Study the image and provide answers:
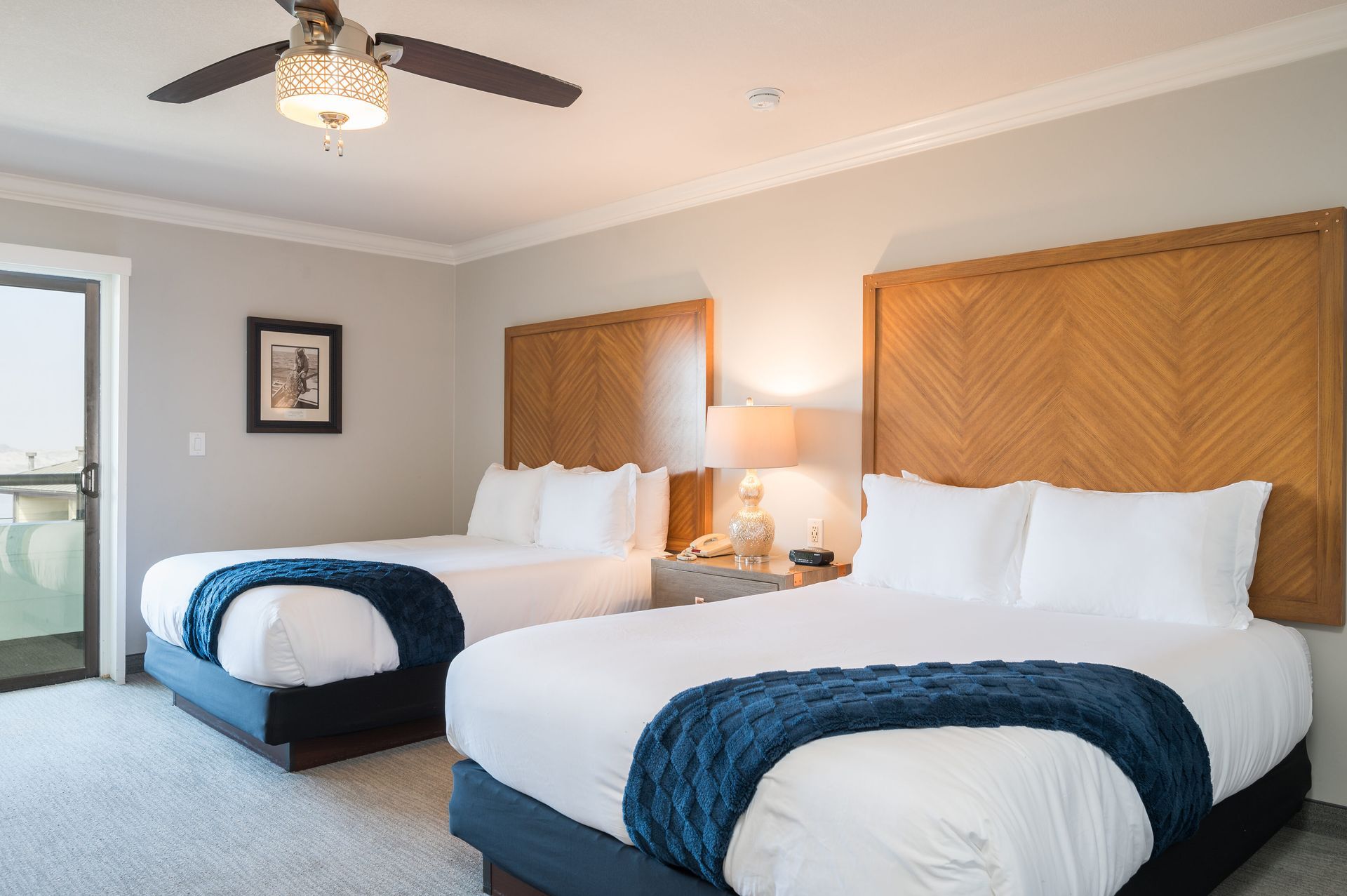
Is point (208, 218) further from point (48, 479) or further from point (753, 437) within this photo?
point (753, 437)

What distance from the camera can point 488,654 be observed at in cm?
248

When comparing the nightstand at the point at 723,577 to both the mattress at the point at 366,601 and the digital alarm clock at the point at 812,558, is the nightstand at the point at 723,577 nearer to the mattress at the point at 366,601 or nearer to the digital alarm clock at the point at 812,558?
the digital alarm clock at the point at 812,558

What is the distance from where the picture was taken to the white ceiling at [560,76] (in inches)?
109

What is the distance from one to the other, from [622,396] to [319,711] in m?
2.30

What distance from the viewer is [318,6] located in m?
2.20

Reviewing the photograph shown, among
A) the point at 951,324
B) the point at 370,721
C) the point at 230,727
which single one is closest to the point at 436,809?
the point at 370,721

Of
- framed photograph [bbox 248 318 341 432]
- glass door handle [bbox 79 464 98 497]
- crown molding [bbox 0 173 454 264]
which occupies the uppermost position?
crown molding [bbox 0 173 454 264]

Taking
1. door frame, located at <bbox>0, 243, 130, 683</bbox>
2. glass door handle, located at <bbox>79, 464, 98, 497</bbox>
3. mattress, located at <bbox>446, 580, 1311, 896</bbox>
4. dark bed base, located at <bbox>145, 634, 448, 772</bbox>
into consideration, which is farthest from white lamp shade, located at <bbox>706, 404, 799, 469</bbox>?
glass door handle, located at <bbox>79, 464, 98, 497</bbox>

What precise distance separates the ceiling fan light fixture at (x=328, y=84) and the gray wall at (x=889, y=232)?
2.27m

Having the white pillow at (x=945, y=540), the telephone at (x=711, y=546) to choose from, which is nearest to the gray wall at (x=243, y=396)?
the telephone at (x=711, y=546)

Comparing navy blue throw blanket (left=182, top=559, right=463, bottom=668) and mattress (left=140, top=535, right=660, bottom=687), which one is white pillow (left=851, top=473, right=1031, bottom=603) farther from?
navy blue throw blanket (left=182, top=559, right=463, bottom=668)

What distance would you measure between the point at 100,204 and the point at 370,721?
3174mm

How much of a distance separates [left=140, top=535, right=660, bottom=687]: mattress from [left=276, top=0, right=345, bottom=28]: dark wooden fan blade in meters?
2.02

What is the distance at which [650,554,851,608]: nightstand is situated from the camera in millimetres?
3770
